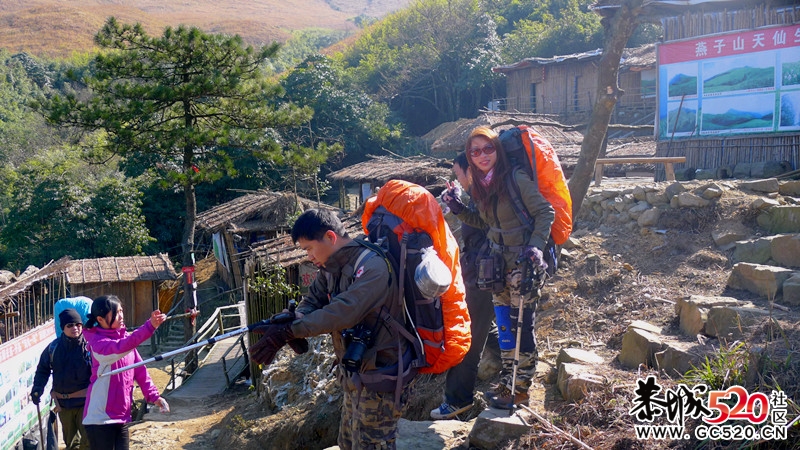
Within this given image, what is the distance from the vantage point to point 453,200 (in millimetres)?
3934

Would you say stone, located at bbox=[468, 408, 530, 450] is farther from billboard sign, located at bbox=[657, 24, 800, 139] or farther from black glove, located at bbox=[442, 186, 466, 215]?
billboard sign, located at bbox=[657, 24, 800, 139]

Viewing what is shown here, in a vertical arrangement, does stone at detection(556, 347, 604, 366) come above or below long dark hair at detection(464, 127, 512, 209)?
below

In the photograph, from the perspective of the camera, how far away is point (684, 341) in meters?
4.45

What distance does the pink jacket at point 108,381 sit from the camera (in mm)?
4238

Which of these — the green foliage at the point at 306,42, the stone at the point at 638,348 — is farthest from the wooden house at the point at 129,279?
the green foliage at the point at 306,42

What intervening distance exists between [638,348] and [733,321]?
637 mm

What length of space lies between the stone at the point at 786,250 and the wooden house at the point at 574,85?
15.0 metres

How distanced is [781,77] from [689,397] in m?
9.11

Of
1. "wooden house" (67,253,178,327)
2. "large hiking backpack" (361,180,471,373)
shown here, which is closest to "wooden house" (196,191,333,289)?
"wooden house" (67,253,178,327)

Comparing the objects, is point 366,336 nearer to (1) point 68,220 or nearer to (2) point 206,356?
(2) point 206,356

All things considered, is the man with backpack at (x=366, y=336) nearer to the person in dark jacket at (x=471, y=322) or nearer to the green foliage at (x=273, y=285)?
the person in dark jacket at (x=471, y=322)

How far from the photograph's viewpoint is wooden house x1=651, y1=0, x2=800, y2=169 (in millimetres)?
10219

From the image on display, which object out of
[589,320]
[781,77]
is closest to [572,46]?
[781,77]

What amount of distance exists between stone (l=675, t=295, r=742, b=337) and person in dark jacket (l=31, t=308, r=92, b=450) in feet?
15.0
